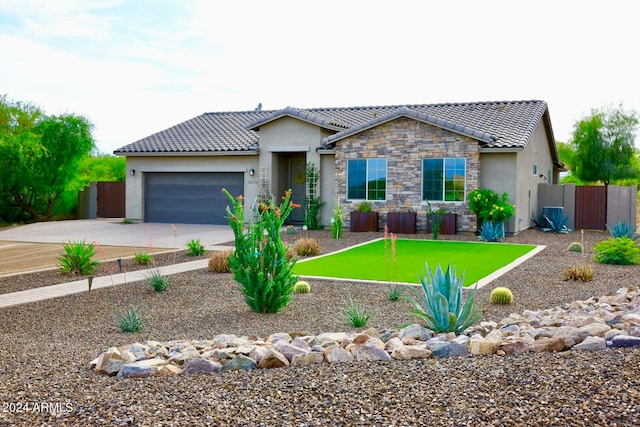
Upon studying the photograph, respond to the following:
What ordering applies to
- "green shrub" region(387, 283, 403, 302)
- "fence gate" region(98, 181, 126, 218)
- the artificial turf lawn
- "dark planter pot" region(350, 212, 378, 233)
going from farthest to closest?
1. "fence gate" region(98, 181, 126, 218)
2. "dark planter pot" region(350, 212, 378, 233)
3. the artificial turf lawn
4. "green shrub" region(387, 283, 403, 302)

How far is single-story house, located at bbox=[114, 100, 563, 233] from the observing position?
20922 millimetres

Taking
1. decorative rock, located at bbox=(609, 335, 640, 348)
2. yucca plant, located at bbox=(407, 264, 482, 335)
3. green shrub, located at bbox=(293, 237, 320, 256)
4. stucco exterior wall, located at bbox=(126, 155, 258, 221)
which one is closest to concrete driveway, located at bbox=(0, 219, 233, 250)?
stucco exterior wall, located at bbox=(126, 155, 258, 221)

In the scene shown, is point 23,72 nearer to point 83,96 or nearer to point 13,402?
point 83,96

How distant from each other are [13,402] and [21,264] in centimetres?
1094

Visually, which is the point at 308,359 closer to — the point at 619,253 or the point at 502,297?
the point at 502,297

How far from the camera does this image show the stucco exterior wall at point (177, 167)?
24.9 metres

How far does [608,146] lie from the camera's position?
3675 cm

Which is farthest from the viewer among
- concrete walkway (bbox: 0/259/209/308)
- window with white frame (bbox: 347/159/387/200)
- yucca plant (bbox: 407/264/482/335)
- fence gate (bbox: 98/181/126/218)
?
fence gate (bbox: 98/181/126/218)

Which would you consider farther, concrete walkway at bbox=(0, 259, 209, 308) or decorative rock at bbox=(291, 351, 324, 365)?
concrete walkway at bbox=(0, 259, 209, 308)

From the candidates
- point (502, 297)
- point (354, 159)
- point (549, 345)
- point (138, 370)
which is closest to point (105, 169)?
point (354, 159)

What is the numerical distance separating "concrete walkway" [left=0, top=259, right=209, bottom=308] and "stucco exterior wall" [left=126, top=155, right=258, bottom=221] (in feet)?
38.8

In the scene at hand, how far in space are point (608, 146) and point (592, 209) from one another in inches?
582

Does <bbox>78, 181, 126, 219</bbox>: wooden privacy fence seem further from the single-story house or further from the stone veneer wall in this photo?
the stone veneer wall

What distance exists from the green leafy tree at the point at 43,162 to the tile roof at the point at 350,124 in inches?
107
